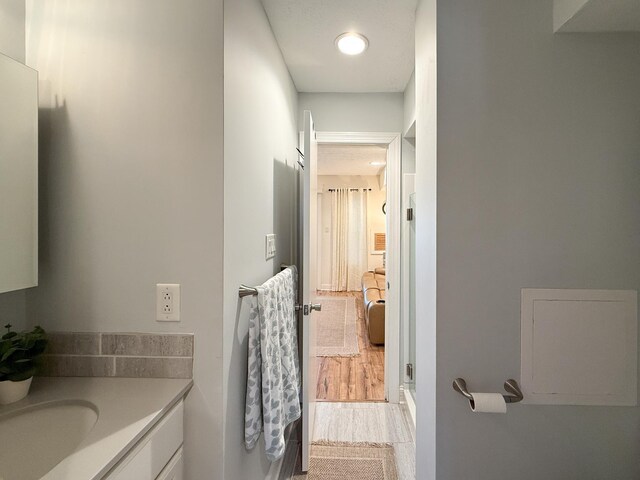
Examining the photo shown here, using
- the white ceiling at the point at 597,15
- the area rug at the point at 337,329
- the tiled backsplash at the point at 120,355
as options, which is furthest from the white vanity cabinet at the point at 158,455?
the area rug at the point at 337,329

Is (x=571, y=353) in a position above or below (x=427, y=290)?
below

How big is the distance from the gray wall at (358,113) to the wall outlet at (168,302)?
73.0 inches

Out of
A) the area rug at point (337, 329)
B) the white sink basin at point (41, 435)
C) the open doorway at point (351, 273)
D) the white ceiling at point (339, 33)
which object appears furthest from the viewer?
the area rug at point (337, 329)

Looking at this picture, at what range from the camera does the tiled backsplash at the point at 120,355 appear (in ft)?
3.63

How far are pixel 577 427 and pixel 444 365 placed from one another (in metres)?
0.47

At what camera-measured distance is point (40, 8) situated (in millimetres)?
1117

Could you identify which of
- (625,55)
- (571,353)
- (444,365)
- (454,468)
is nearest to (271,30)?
(625,55)

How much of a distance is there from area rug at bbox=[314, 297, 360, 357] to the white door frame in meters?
0.70

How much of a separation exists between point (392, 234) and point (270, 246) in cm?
120

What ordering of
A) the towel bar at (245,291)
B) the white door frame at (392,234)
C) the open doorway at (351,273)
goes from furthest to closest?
the open doorway at (351,273) → the white door frame at (392,234) → the towel bar at (245,291)

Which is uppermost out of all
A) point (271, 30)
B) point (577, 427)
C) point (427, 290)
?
point (271, 30)

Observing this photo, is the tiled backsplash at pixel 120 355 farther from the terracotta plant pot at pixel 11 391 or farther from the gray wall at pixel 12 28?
the gray wall at pixel 12 28

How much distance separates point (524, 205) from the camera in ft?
3.57

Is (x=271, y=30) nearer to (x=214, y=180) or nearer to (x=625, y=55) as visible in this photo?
(x=214, y=180)
